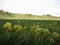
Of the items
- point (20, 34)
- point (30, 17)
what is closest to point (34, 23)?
point (30, 17)

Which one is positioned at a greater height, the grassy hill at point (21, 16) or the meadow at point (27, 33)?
the grassy hill at point (21, 16)

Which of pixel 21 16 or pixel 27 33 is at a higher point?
pixel 21 16

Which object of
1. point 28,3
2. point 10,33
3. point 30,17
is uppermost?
point 28,3

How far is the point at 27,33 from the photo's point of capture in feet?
4.55

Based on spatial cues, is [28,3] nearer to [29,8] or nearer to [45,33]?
[29,8]

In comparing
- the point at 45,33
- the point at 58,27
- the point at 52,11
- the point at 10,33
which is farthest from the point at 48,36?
the point at 10,33

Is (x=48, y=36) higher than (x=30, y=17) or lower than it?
lower

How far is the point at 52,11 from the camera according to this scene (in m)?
1.46

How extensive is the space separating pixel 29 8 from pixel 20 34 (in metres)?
0.29

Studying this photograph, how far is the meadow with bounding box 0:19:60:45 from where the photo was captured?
138cm

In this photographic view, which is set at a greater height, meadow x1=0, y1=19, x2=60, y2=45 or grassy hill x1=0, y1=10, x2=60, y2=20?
grassy hill x1=0, y1=10, x2=60, y2=20

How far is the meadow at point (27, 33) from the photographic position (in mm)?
1381

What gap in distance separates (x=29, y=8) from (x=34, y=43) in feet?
1.21

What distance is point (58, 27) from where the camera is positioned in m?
1.44
